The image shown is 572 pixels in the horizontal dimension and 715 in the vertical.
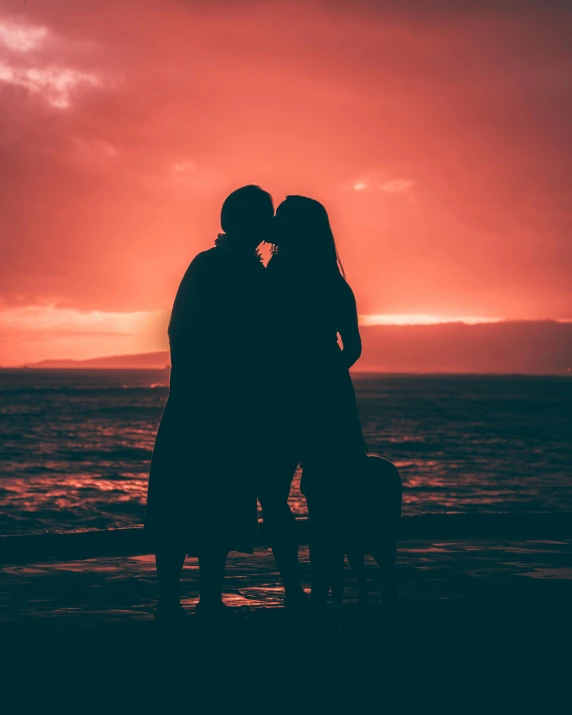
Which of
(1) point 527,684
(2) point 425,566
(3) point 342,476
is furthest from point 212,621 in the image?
(2) point 425,566

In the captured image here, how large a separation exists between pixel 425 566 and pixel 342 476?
191 cm

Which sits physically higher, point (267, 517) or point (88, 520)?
point (267, 517)

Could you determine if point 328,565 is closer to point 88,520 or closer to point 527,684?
point 527,684

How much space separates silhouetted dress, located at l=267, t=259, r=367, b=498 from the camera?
4148 millimetres

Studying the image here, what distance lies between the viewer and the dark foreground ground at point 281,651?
121 inches

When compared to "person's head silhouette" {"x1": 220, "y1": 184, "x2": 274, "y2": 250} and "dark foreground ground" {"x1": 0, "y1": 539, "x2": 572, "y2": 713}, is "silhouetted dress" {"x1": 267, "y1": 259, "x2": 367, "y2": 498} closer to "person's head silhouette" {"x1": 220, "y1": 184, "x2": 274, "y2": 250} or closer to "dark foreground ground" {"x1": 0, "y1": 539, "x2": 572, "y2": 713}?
"person's head silhouette" {"x1": 220, "y1": 184, "x2": 274, "y2": 250}

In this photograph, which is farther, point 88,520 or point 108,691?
point 88,520

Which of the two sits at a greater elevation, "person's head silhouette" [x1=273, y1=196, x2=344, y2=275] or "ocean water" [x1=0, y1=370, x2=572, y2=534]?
"person's head silhouette" [x1=273, y1=196, x2=344, y2=275]

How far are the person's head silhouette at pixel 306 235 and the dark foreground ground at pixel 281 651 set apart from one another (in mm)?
1774

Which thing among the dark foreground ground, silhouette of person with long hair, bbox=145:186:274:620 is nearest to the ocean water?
the dark foreground ground

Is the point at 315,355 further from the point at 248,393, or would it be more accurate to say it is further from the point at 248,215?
the point at 248,215

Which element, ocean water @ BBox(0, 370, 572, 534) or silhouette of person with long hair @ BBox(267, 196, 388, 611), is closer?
silhouette of person with long hair @ BBox(267, 196, 388, 611)

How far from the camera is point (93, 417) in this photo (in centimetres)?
5828

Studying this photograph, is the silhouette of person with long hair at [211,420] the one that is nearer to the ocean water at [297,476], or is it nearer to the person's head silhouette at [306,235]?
the person's head silhouette at [306,235]
